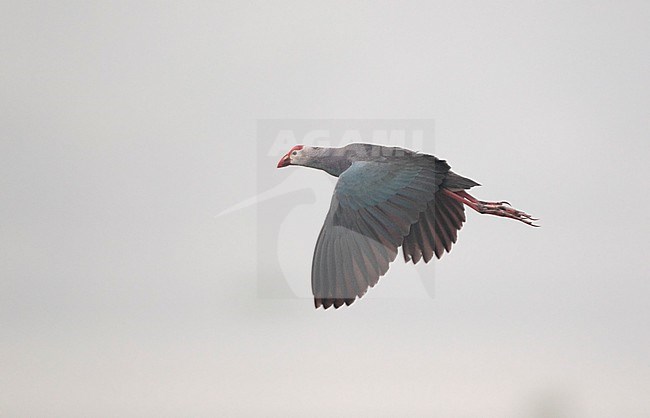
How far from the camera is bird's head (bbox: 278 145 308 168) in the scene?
6.87 metres

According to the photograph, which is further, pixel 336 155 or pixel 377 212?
pixel 336 155

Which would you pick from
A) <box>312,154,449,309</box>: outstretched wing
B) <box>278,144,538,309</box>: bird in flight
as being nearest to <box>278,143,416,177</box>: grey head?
<box>278,144,538,309</box>: bird in flight

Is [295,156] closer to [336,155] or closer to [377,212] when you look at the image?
[336,155]

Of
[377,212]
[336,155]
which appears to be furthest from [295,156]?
[377,212]

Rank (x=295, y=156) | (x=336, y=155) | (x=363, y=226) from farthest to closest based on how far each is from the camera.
Answer: (x=295, y=156)
(x=336, y=155)
(x=363, y=226)

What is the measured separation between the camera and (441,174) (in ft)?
21.2

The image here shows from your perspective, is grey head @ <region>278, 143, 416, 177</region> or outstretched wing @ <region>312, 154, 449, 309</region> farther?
grey head @ <region>278, 143, 416, 177</region>

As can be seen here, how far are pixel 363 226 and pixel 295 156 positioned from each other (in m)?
1.22

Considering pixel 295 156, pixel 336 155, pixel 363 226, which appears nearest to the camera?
pixel 363 226

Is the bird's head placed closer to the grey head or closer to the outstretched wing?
the grey head

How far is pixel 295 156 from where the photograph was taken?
689cm

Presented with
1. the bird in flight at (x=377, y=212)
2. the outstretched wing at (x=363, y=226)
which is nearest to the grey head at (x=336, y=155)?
the bird in flight at (x=377, y=212)

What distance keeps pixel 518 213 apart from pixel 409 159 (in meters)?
0.93

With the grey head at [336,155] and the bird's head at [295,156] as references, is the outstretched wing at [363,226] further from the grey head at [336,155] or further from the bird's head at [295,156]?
the bird's head at [295,156]
